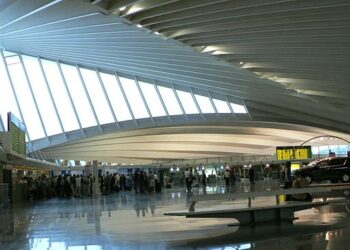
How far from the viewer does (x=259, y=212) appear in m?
12.2

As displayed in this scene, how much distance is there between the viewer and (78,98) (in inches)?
1583

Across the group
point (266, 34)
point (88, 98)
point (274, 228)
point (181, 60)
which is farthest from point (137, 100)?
point (274, 228)

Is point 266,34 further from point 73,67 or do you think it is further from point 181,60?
point 73,67

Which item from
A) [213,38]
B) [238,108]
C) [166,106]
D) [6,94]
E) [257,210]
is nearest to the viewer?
[257,210]

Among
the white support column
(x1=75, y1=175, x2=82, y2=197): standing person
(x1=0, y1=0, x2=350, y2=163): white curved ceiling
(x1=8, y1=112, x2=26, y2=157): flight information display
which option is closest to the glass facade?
(x1=0, y1=0, x2=350, y2=163): white curved ceiling

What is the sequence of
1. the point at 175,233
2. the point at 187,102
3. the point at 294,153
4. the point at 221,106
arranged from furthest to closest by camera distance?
1. the point at 221,106
2. the point at 187,102
3. the point at 294,153
4. the point at 175,233

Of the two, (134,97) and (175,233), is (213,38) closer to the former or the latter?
(175,233)

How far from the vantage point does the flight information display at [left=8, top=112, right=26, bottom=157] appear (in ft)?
82.6

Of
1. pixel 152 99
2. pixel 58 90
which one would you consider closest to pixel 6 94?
pixel 58 90

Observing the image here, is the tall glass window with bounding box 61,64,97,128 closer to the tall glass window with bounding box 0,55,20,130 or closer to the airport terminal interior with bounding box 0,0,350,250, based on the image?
the airport terminal interior with bounding box 0,0,350,250

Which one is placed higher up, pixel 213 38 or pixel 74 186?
pixel 213 38

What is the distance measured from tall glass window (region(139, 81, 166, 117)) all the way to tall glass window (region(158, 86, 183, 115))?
1.66 feet

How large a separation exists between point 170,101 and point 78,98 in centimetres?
739

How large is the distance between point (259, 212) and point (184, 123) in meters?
30.5
